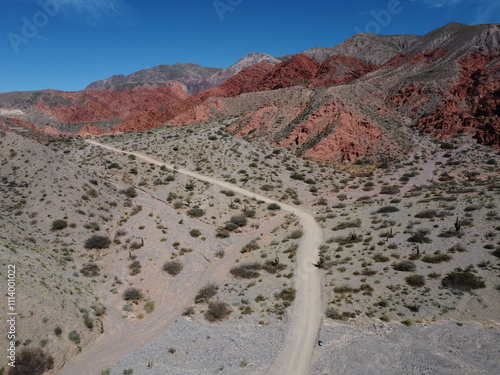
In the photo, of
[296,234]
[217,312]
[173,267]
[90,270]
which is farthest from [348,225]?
[90,270]

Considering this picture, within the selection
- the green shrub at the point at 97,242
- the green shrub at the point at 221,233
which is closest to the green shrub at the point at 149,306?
the green shrub at the point at 97,242

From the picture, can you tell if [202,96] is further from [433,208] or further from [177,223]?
[433,208]

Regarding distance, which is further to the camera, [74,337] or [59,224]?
[59,224]

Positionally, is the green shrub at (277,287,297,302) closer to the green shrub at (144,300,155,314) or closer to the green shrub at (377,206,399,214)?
the green shrub at (144,300,155,314)

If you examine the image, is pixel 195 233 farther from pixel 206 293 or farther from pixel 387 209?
A: pixel 387 209

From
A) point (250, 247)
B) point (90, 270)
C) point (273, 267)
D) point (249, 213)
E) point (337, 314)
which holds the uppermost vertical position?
point (249, 213)

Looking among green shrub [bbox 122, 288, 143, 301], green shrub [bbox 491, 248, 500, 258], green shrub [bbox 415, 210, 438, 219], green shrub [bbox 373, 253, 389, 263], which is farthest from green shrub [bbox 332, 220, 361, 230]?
green shrub [bbox 122, 288, 143, 301]

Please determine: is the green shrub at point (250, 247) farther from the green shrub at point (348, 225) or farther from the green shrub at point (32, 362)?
the green shrub at point (32, 362)
